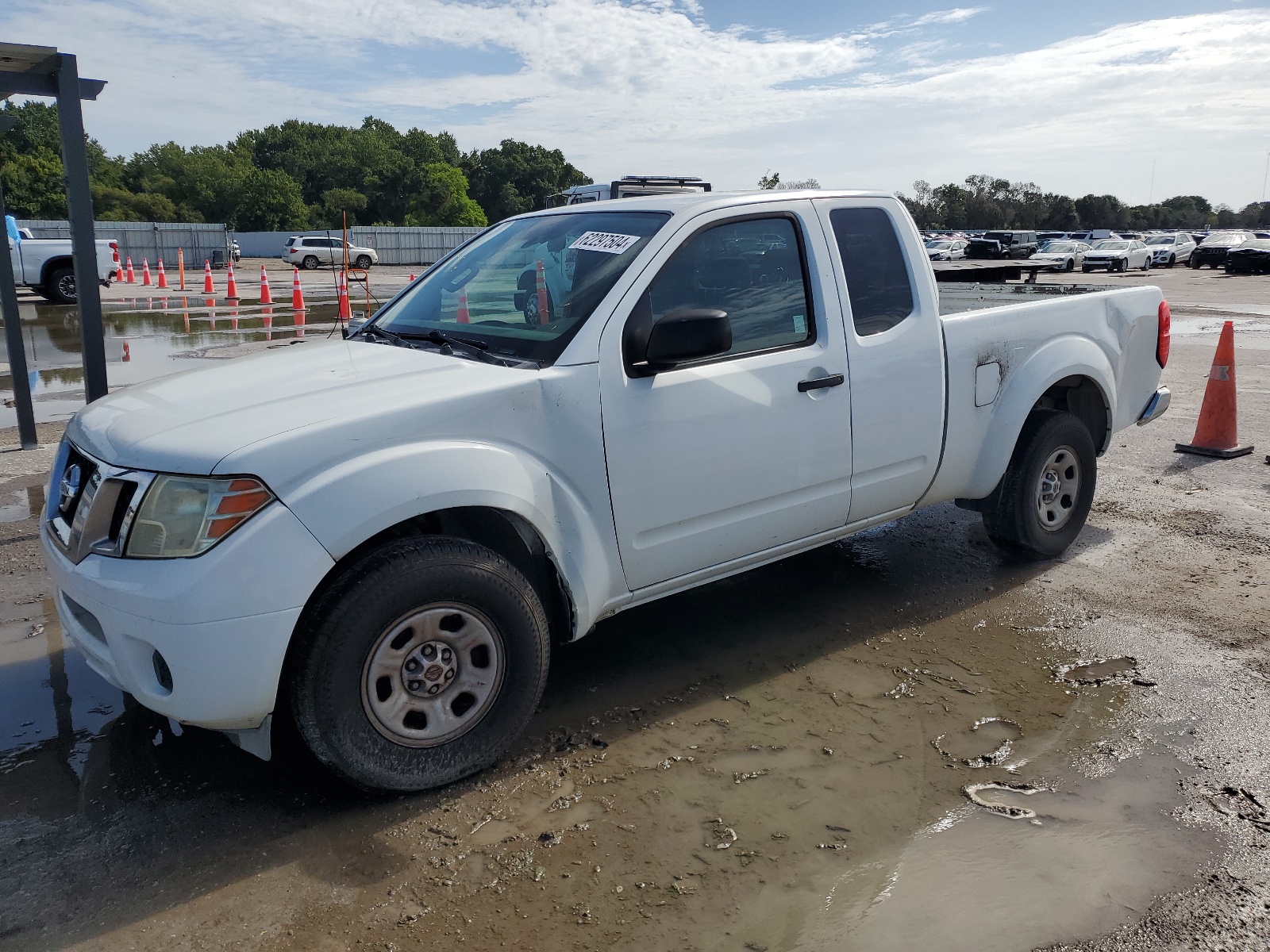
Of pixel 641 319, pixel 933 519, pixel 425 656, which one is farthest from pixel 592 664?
pixel 933 519

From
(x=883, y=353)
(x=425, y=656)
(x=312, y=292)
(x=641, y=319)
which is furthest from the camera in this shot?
(x=312, y=292)

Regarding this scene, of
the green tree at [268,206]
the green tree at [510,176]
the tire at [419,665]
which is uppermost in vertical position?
the green tree at [510,176]

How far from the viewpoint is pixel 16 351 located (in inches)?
286

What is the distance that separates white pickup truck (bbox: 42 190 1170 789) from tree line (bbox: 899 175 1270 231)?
102m

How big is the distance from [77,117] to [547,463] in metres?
5.13

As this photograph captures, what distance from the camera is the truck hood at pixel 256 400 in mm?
2896

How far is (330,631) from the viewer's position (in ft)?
9.30

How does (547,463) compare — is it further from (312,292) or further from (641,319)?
(312,292)

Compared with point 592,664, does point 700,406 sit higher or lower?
higher

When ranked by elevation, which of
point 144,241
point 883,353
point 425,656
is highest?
point 144,241

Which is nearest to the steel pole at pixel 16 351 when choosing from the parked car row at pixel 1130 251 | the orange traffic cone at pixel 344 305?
the orange traffic cone at pixel 344 305

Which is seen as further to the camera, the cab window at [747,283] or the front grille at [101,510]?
the cab window at [747,283]

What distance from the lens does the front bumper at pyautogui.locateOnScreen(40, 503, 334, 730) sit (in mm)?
2707

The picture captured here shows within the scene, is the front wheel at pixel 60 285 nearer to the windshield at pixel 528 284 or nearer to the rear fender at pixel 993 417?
the windshield at pixel 528 284
